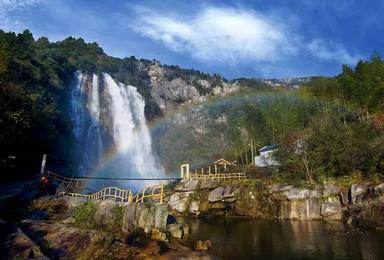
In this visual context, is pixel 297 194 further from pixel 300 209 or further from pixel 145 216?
pixel 145 216

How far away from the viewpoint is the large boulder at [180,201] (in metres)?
47.9

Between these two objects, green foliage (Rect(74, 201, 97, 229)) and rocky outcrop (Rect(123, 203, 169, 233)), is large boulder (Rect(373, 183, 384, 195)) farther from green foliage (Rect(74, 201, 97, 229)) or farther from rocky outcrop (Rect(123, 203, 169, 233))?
green foliage (Rect(74, 201, 97, 229))

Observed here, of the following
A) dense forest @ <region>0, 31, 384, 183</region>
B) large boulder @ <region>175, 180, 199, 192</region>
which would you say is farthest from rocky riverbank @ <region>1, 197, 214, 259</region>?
large boulder @ <region>175, 180, 199, 192</region>

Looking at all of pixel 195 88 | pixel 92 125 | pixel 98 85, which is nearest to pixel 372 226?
pixel 92 125

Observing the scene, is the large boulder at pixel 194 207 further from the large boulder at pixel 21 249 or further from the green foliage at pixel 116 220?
the large boulder at pixel 21 249

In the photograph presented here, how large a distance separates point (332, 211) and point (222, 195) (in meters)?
13.1

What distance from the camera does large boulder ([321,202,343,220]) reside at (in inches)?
1431

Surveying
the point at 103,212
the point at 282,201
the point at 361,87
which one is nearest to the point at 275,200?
the point at 282,201

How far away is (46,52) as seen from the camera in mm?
63344

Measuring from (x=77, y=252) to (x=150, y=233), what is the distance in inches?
251

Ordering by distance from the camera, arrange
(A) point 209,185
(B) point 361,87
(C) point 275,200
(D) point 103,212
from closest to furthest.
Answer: (D) point 103,212, (C) point 275,200, (A) point 209,185, (B) point 361,87

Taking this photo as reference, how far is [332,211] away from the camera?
121 ft

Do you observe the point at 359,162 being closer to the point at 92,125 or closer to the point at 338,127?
the point at 338,127

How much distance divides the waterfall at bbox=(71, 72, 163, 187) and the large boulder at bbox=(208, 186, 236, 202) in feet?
80.0
